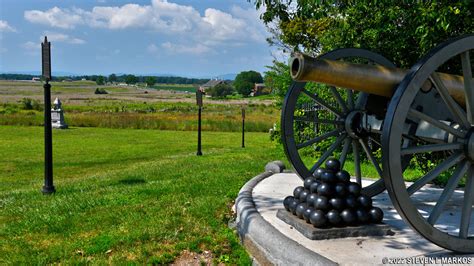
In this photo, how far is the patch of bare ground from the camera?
190 inches

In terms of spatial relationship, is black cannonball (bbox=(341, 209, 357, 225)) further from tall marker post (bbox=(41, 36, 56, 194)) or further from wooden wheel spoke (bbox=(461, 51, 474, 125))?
tall marker post (bbox=(41, 36, 56, 194))

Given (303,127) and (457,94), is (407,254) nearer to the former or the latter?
(457,94)

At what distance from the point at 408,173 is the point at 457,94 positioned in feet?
18.4

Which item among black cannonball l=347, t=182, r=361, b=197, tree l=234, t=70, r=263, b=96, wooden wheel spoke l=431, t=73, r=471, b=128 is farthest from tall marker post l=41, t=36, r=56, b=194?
tree l=234, t=70, r=263, b=96

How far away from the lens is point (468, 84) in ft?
14.3

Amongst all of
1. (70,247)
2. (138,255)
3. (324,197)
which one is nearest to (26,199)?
(70,247)

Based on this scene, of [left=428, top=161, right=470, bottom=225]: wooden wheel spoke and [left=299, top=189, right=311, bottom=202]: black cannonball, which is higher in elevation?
[left=428, top=161, right=470, bottom=225]: wooden wheel spoke

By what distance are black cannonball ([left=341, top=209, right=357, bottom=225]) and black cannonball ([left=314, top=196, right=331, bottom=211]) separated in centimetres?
16

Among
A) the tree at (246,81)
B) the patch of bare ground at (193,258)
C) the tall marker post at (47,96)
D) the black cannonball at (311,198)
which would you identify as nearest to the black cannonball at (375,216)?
the black cannonball at (311,198)

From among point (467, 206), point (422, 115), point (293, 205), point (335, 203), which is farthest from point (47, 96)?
point (467, 206)

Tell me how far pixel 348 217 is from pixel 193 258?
159cm

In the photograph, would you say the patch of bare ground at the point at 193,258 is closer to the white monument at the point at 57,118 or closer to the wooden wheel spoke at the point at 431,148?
the wooden wheel spoke at the point at 431,148

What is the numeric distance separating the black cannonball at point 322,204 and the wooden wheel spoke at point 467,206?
3.86 ft

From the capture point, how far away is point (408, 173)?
1001 centimetres
